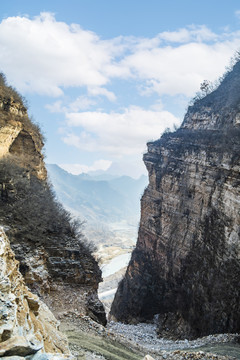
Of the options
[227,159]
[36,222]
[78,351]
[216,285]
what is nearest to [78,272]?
[36,222]

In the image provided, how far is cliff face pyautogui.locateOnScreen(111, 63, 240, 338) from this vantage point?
21.8m

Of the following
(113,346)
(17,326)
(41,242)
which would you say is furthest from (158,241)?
(17,326)

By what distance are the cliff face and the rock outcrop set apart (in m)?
15.9

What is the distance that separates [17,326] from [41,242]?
14.6 m

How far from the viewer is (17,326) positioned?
5.68 metres

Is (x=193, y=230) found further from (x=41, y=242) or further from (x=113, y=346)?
(x=113, y=346)

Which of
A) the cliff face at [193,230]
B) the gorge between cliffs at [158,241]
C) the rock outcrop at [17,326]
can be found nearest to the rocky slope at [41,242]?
the gorge between cliffs at [158,241]

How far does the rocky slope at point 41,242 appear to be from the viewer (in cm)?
1794

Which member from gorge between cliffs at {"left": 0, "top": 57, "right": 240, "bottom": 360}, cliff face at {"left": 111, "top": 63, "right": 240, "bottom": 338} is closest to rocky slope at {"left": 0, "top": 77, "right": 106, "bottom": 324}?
gorge between cliffs at {"left": 0, "top": 57, "right": 240, "bottom": 360}

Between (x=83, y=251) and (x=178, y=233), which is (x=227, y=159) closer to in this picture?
(x=178, y=233)

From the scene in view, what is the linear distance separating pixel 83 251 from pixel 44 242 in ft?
13.6

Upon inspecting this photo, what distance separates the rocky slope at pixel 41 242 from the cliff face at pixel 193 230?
8931 mm

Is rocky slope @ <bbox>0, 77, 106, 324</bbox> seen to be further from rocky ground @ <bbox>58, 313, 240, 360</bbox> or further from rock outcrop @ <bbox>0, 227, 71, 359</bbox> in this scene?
rock outcrop @ <bbox>0, 227, 71, 359</bbox>

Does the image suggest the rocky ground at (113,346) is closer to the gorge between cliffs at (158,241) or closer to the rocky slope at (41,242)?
the gorge between cliffs at (158,241)
